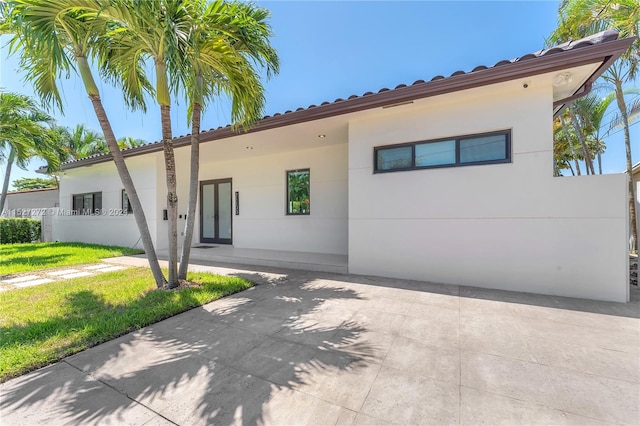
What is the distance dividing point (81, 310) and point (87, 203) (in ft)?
33.9

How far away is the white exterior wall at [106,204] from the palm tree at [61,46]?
4.59 metres

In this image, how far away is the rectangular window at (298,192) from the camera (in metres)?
8.15

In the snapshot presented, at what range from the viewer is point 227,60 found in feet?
14.5

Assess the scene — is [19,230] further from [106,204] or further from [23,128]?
[23,128]

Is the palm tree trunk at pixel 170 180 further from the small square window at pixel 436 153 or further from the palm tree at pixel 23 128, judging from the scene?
the palm tree at pixel 23 128

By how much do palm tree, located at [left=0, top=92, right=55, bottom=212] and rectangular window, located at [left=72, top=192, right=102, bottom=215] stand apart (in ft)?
5.98

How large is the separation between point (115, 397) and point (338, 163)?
6.66 meters

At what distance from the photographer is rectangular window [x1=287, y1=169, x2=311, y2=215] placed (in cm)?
815

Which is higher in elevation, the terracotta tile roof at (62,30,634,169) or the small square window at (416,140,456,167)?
the terracotta tile roof at (62,30,634,169)

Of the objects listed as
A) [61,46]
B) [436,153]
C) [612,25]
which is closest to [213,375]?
[436,153]

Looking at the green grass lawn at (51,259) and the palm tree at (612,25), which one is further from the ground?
the palm tree at (612,25)

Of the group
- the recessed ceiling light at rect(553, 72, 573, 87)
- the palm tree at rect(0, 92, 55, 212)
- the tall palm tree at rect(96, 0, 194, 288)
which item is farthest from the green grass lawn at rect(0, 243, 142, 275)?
the recessed ceiling light at rect(553, 72, 573, 87)

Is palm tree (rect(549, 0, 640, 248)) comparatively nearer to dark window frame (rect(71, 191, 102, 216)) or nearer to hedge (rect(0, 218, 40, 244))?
dark window frame (rect(71, 191, 102, 216))

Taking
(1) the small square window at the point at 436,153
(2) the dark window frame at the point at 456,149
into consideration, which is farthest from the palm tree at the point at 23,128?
(1) the small square window at the point at 436,153
